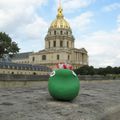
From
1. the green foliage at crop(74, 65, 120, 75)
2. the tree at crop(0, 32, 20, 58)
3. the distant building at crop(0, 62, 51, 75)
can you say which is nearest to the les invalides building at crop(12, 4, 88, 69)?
the distant building at crop(0, 62, 51, 75)

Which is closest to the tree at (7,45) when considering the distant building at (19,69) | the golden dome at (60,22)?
the distant building at (19,69)

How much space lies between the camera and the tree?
58.0 meters

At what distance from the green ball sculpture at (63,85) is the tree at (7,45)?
44.6 metres

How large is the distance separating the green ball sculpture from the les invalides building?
440 ft

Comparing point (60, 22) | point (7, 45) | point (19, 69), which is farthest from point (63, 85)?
point (60, 22)

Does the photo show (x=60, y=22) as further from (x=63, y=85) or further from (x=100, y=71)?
(x=63, y=85)

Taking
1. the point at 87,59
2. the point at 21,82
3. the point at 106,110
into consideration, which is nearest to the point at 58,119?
the point at 106,110

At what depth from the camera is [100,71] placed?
12288 centimetres

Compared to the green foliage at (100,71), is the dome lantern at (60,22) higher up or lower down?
higher up

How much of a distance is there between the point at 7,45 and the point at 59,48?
100652 millimetres

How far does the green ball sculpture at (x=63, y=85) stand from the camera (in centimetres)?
1374

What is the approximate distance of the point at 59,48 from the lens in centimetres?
15862

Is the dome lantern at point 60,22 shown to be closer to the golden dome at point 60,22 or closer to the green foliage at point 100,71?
the golden dome at point 60,22

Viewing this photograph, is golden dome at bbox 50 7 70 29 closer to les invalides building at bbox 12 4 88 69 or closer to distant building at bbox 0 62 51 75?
les invalides building at bbox 12 4 88 69
